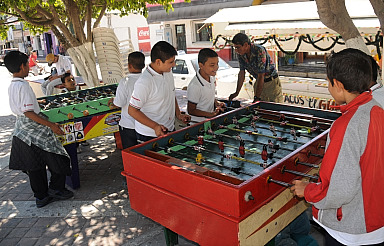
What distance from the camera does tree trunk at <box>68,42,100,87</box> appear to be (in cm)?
843

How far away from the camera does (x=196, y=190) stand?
2.69 m

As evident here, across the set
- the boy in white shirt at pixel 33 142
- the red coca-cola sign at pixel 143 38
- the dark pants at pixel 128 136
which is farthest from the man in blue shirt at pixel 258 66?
the red coca-cola sign at pixel 143 38

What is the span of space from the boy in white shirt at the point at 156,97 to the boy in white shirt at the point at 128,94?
0.80 m

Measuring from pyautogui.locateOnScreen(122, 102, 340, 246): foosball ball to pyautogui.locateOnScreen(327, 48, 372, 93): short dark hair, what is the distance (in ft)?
2.72

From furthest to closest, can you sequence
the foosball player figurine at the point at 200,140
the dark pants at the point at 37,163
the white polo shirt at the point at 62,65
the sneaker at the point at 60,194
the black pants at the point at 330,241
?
the white polo shirt at the point at 62,65 → the sneaker at the point at 60,194 → the dark pants at the point at 37,163 → the foosball player figurine at the point at 200,140 → the black pants at the point at 330,241

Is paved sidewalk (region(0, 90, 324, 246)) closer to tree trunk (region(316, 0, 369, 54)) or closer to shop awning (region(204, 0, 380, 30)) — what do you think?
tree trunk (region(316, 0, 369, 54))

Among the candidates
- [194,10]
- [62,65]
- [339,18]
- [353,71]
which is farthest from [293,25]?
[194,10]

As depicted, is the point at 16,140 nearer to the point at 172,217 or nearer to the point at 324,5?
the point at 172,217

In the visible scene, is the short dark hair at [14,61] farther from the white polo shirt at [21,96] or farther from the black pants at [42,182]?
the black pants at [42,182]

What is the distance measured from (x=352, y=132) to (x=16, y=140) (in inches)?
173

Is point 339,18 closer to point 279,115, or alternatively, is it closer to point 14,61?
point 279,115

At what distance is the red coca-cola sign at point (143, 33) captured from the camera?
104 ft

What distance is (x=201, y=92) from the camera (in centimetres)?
467

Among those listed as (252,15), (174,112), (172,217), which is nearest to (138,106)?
(174,112)
